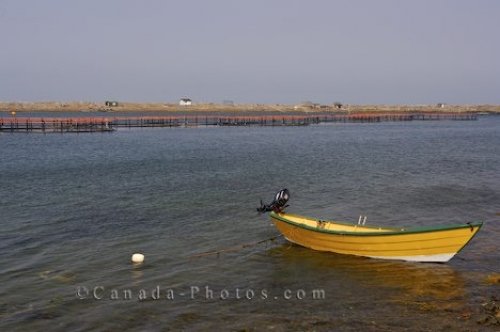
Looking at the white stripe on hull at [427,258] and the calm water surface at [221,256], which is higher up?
the white stripe on hull at [427,258]

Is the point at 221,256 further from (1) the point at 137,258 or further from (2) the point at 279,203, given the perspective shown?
(2) the point at 279,203

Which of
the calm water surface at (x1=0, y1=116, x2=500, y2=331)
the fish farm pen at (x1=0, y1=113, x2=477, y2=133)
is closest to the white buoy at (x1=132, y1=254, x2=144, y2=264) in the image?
the calm water surface at (x1=0, y1=116, x2=500, y2=331)

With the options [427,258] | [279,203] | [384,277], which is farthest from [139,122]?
[384,277]

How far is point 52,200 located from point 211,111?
17396cm

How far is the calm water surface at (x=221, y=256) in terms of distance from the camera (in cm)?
1235

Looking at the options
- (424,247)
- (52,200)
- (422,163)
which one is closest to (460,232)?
(424,247)

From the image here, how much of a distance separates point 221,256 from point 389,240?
5532mm

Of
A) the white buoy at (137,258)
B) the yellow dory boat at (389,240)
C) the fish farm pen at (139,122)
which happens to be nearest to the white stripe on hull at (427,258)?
the yellow dory boat at (389,240)

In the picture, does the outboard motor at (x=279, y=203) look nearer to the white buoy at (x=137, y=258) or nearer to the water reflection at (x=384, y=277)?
the water reflection at (x=384, y=277)

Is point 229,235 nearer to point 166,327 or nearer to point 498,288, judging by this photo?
point 166,327

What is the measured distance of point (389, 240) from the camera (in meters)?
15.5

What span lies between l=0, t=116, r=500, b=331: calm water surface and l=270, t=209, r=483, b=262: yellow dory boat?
1.11 feet

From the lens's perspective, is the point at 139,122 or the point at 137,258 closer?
the point at 137,258

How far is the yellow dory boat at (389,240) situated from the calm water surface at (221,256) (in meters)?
0.34
